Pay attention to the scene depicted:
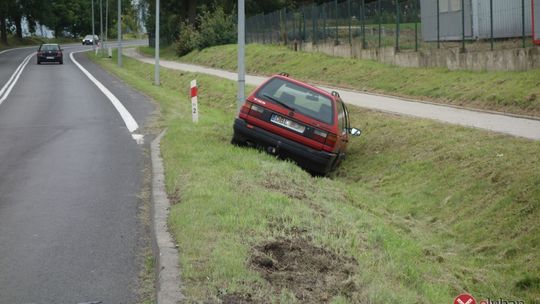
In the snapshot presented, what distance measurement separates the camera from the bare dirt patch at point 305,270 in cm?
566

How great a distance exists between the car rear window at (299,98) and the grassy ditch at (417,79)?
219 inches

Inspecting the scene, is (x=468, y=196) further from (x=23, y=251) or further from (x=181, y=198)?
(x=23, y=251)

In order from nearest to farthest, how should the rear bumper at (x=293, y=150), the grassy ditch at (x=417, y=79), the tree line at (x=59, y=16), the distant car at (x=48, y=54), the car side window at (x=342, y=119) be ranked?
the rear bumper at (x=293, y=150) → the car side window at (x=342, y=119) → the grassy ditch at (x=417, y=79) → the distant car at (x=48, y=54) → the tree line at (x=59, y=16)

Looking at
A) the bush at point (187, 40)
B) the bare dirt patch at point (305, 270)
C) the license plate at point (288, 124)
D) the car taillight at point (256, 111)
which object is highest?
the bush at point (187, 40)

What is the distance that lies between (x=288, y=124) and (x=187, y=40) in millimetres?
42389

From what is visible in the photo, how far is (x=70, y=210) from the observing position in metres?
8.60

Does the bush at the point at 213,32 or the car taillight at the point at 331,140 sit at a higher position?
the bush at the point at 213,32

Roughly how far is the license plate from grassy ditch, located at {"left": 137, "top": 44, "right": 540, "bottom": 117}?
20.2ft

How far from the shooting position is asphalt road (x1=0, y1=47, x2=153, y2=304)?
238 inches

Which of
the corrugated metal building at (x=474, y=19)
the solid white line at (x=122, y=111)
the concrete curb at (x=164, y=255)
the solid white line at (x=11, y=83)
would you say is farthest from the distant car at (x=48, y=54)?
the concrete curb at (x=164, y=255)

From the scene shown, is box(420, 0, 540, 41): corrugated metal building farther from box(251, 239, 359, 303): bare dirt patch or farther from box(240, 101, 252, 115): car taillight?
box(251, 239, 359, 303): bare dirt patch

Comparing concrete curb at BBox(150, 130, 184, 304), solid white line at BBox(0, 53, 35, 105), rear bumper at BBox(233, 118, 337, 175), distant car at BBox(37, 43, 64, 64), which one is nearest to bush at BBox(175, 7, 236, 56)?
distant car at BBox(37, 43, 64, 64)

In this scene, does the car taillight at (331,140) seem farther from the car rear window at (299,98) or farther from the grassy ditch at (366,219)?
the grassy ditch at (366,219)

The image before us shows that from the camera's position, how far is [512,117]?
54.1 feet
